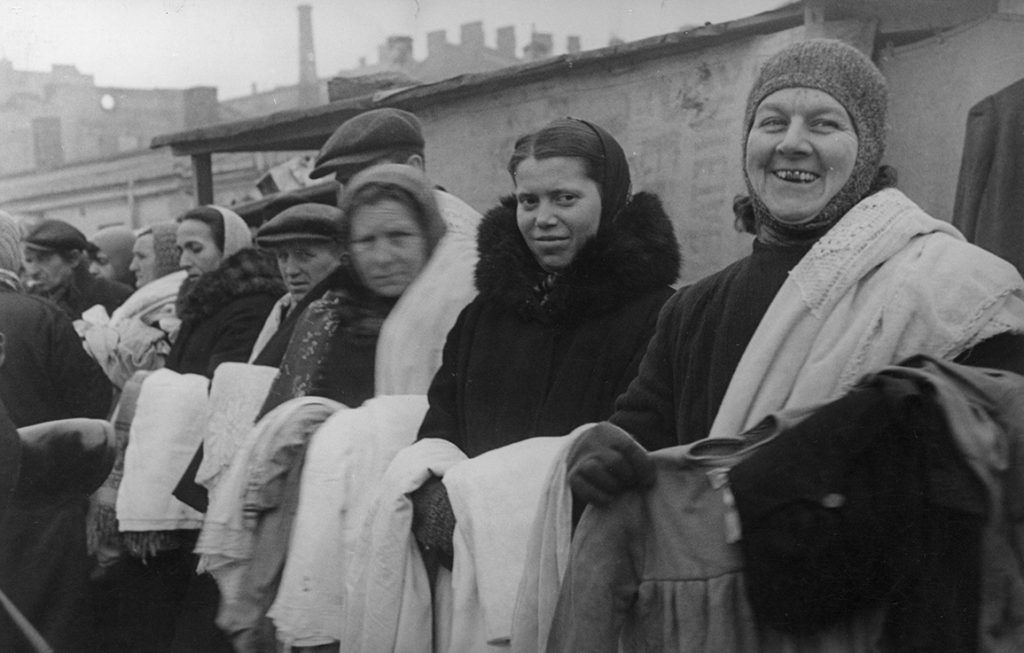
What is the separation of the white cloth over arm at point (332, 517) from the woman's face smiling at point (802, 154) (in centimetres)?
128

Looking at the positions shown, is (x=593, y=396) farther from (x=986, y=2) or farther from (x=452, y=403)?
(x=986, y=2)

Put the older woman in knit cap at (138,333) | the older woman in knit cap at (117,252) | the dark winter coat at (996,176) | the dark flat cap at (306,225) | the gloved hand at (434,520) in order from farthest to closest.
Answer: the older woman in knit cap at (117,252) → the older woman in knit cap at (138,333) → the dark flat cap at (306,225) → the dark winter coat at (996,176) → the gloved hand at (434,520)

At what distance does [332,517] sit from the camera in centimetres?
313

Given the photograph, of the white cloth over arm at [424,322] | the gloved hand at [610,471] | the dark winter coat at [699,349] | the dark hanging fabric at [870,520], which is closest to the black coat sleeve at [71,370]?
the white cloth over arm at [424,322]

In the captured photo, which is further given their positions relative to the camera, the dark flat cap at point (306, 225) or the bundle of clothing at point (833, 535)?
the dark flat cap at point (306, 225)

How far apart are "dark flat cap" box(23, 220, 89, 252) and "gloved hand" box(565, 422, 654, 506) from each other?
16.6 ft

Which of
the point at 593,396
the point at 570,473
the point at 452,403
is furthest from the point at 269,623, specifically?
the point at 570,473

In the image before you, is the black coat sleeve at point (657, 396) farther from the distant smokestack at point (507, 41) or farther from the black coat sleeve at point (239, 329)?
the distant smokestack at point (507, 41)

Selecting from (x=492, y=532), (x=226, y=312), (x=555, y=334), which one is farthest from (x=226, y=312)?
(x=492, y=532)

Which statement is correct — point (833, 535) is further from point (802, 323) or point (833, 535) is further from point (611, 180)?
point (611, 180)

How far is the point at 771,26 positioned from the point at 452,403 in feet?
7.60

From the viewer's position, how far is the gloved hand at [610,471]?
2203mm

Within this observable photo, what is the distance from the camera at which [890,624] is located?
1.95m

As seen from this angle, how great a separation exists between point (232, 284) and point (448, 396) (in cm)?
206
